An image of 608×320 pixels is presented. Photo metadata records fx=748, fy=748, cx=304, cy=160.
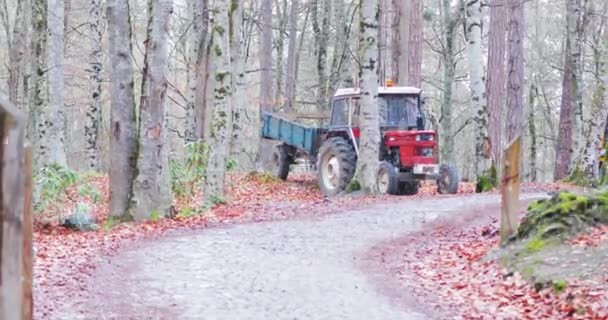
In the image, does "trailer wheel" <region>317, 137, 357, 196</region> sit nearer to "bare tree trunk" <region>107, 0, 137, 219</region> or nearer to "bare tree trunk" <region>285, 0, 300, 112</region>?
"bare tree trunk" <region>107, 0, 137, 219</region>

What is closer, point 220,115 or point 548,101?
point 220,115

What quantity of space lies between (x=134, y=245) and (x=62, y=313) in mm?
3660

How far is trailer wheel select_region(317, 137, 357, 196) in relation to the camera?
16094mm

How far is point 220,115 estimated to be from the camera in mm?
13758

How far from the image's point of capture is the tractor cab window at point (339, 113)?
54.6 ft

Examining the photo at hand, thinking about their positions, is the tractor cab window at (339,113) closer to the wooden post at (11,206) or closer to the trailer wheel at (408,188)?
the trailer wheel at (408,188)

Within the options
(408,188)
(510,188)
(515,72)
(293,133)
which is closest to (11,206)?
(510,188)

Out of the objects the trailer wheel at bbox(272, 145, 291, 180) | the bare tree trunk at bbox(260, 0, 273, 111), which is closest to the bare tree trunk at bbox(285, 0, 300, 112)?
the bare tree trunk at bbox(260, 0, 273, 111)

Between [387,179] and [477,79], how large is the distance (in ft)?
9.53

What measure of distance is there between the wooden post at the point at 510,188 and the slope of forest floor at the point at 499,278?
0.33 m

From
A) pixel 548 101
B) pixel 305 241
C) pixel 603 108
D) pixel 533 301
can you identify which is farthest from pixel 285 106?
pixel 533 301

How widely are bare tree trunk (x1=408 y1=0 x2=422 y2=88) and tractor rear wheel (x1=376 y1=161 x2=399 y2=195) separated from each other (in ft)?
20.1

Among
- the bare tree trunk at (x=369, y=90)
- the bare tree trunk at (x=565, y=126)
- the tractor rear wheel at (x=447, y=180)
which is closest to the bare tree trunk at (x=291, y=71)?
the bare tree trunk at (x=565, y=126)

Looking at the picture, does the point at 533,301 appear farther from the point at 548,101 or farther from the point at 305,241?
the point at 548,101
